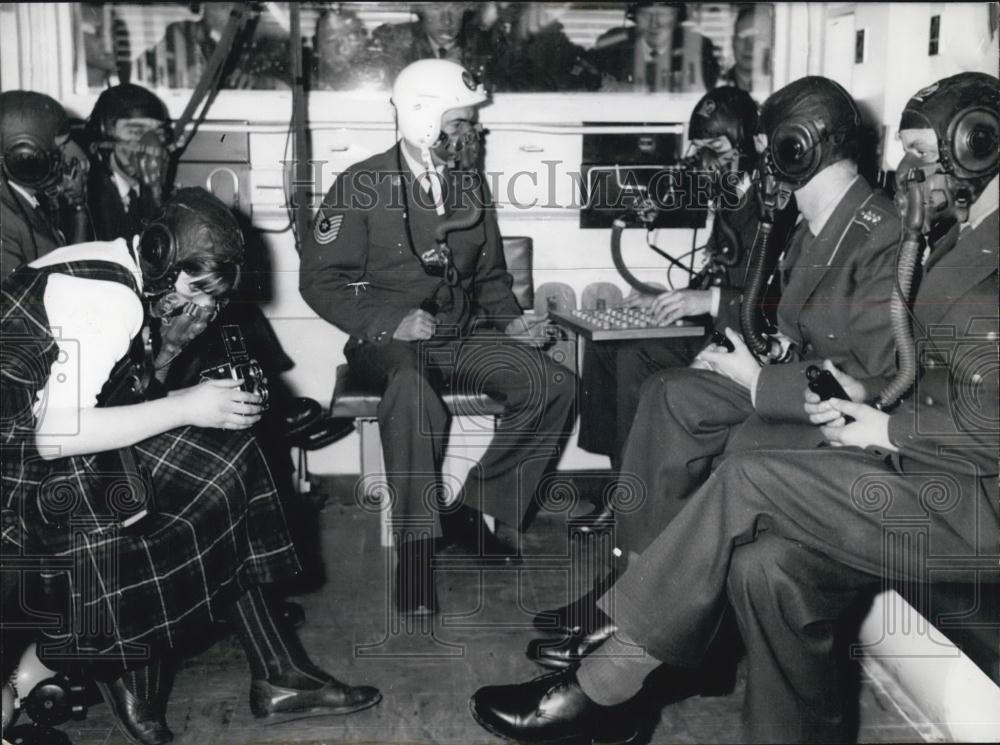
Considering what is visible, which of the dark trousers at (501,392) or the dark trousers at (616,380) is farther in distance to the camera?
the dark trousers at (616,380)

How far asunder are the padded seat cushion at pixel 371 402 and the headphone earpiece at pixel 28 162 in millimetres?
1183

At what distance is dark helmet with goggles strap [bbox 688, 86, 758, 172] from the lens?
12.1 feet

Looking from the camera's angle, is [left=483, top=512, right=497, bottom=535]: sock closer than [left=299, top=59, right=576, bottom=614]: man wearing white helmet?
No

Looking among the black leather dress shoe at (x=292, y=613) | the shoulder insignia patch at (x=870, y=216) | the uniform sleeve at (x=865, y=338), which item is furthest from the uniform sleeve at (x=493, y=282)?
the shoulder insignia patch at (x=870, y=216)

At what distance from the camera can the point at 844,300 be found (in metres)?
2.57

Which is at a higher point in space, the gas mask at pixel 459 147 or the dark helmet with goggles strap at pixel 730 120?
the dark helmet with goggles strap at pixel 730 120

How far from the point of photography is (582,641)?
9.37 ft

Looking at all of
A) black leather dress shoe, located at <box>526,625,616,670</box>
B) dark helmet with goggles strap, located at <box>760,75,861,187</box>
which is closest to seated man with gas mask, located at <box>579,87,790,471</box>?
dark helmet with goggles strap, located at <box>760,75,861,187</box>

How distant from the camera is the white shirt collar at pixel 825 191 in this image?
8.75ft

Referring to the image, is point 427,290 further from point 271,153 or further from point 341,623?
point 341,623

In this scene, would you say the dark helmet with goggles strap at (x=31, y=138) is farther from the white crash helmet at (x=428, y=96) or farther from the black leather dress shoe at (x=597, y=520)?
the black leather dress shoe at (x=597, y=520)

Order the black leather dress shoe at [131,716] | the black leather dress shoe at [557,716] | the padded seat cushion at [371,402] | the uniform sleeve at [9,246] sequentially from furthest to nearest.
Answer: the padded seat cushion at [371,402], the uniform sleeve at [9,246], the black leather dress shoe at [131,716], the black leather dress shoe at [557,716]

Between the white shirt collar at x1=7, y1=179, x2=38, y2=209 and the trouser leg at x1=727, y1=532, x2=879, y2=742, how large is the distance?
2472mm

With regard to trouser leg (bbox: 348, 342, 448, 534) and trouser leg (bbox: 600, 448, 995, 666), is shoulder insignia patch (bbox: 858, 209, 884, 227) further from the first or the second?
trouser leg (bbox: 348, 342, 448, 534)
